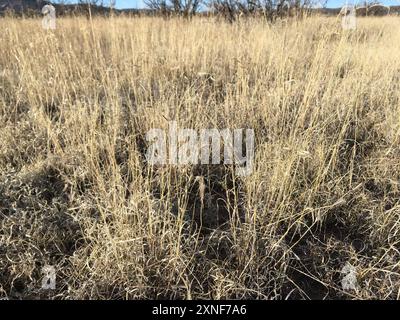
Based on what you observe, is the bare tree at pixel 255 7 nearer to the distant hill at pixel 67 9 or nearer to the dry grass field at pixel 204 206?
the distant hill at pixel 67 9

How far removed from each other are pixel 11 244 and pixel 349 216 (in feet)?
5.89

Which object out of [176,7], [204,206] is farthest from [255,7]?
[204,206]

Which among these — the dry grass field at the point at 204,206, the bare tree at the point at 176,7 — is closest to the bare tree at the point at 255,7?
the bare tree at the point at 176,7

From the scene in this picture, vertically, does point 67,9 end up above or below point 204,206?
above

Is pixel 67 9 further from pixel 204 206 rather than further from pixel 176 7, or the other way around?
pixel 204 206

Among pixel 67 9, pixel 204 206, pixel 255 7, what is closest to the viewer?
pixel 204 206

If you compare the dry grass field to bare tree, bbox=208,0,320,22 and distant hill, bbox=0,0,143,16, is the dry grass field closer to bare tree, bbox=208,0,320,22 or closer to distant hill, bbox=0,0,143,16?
distant hill, bbox=0,0,143,16

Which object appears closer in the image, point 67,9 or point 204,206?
point 204,206

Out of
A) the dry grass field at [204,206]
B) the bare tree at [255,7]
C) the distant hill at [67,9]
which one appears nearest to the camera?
the dry grass field at [204,206]

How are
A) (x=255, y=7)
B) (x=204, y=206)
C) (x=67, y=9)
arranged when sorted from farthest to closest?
(x=67, y=9) < (x=255, y=7) < (x=204, y=206)

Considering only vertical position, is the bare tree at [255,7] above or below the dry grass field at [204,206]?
above

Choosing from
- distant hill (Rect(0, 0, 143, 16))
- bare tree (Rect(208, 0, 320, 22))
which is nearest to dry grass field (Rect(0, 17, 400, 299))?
distant hill (Rect(0, 0, 143, 16))

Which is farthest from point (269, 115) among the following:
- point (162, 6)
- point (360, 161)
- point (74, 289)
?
point (162, 6)
